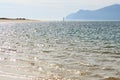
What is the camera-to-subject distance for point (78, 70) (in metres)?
18.4

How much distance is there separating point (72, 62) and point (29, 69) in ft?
14.3

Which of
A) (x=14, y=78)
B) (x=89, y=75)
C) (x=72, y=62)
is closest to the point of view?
(x=14, y=78)

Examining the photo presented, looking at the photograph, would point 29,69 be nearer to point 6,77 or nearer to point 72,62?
point 6,77

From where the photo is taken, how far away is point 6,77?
15.7 m

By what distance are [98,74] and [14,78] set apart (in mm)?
4934

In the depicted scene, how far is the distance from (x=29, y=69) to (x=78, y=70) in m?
3.01

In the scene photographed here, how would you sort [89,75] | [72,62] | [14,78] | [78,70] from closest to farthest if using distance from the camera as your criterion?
[14,78], [89,75], [78,70], [72,62]

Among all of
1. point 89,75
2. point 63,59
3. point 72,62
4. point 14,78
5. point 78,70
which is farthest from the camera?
point 63,59

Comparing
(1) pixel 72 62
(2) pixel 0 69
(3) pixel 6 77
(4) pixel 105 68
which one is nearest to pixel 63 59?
(1) pixel 72 62

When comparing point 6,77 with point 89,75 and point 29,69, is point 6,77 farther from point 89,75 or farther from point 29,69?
point 89,75

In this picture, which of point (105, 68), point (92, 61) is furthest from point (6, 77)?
point (92, 61)

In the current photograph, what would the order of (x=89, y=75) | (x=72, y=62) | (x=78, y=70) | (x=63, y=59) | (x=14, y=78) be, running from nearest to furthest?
(x=14, y=78) → (x=89, y=75) → (x=78, y=70) → (x=72, y=62) → (x=63, y=59)

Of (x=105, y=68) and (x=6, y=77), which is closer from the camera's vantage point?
(x=6, y=77)

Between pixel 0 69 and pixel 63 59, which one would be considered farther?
pixel 63 59
